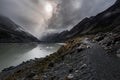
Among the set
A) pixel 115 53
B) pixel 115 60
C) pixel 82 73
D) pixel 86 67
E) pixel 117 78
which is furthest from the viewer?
pixel 115 53

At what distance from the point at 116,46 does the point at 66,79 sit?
11.2 meters

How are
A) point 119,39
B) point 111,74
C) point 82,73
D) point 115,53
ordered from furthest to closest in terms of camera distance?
point 119,39, point 115,53, point 82,73, point 111,74

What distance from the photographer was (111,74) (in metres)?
14.1

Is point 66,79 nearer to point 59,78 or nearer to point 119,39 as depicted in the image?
point 59,78

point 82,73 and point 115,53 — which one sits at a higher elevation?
point 115,53

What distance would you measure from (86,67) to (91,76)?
280cm

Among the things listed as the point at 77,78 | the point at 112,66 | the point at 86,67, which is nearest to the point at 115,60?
the point at 112,66

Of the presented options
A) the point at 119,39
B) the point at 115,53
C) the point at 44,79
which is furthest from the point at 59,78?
the point at 119,39

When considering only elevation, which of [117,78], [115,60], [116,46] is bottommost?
[117,78]

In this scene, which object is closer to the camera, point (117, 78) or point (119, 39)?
point (117, 78)

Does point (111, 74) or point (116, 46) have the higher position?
point (116, 46)

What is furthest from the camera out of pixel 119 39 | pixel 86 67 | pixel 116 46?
pixel 119 39

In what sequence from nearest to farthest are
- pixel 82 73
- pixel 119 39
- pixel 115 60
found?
pixel 82 73 < pixel 115 60 < pixel 119 39

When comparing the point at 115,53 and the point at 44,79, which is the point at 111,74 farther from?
the point at 115,53
